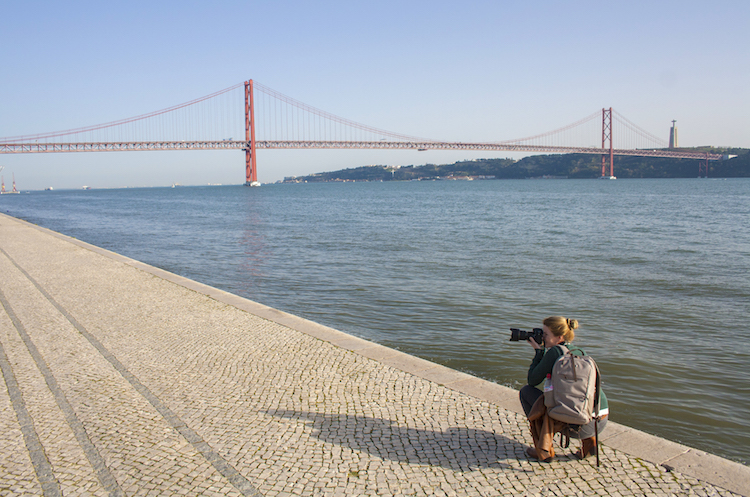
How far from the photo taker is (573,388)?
9.64 feet

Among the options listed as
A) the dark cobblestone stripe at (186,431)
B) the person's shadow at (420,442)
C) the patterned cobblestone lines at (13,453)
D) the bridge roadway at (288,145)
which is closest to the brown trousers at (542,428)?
the person's shadow at (420,442)

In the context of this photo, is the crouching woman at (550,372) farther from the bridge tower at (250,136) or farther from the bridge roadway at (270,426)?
the bridge tower at (250,136)

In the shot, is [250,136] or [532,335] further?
[250,136]

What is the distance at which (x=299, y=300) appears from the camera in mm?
9531

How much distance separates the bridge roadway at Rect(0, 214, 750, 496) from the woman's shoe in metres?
0.05

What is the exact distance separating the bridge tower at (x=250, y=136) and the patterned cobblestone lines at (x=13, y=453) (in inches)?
2957

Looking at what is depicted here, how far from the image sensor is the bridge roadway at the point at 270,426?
302 centimetres

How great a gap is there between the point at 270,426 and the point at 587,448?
205cm

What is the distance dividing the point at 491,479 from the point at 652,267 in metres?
11.3

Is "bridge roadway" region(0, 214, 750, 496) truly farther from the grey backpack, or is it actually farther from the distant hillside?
the distant hillside

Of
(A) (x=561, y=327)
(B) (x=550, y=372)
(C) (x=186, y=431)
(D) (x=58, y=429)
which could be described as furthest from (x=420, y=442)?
(D) (x=58, y=429)

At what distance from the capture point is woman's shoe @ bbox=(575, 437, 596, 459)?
3.22m

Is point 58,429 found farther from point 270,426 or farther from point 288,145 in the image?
point 288,145

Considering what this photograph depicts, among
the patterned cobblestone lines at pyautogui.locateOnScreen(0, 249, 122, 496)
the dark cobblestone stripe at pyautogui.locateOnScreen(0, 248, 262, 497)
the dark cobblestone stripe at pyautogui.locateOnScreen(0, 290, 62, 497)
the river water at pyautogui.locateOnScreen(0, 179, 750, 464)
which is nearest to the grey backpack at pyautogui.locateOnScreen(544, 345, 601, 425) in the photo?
the dark cobblestone stripe at pyautogui.locateOnScreen(0, 248, 262, 497)
